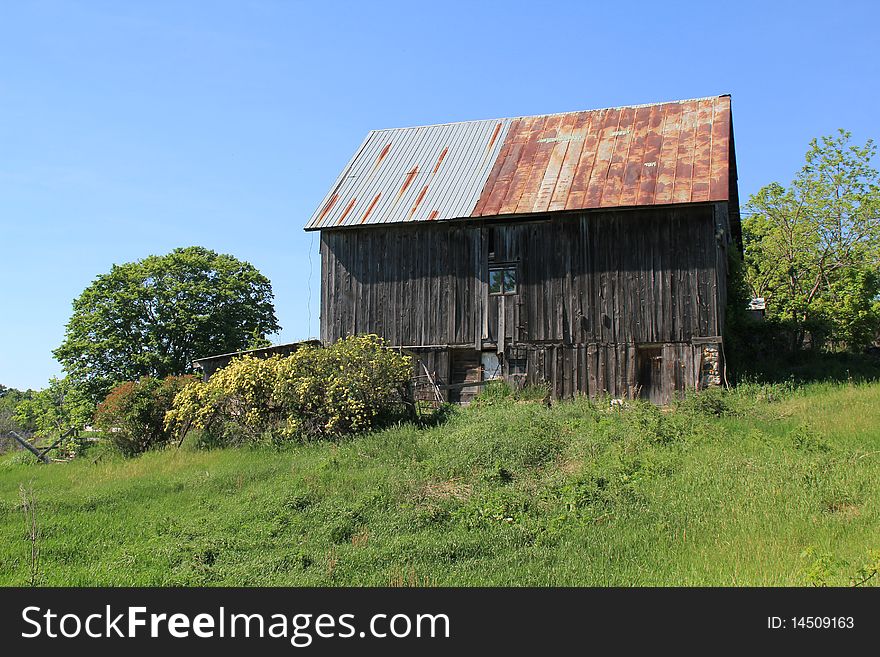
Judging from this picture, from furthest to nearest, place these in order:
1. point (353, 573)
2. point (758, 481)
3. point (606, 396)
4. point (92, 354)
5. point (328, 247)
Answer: point (92, 354)
point (328, 247)
point (606, 396)
point (758, 481)
point (353, 573)

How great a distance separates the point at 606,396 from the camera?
2120 cm

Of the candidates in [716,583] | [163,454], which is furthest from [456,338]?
[716,583]

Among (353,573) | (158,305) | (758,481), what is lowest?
(353,573)

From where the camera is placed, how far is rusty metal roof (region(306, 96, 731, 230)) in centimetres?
2186

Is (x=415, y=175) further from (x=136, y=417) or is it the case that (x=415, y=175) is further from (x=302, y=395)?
(x=136, y=417)

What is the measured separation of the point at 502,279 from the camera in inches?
902

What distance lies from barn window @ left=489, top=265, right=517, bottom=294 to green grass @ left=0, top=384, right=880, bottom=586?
531 centimetres

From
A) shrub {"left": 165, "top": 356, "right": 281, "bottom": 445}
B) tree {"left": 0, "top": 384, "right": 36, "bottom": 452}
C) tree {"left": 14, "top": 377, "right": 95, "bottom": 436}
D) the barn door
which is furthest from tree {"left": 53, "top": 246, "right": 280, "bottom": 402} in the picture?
the barn door

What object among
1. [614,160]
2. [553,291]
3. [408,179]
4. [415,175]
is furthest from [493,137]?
[553,291]

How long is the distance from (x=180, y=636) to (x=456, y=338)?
16202mm

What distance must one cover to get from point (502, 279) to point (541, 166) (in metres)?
3.71

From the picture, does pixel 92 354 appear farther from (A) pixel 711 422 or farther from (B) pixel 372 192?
(A) pixel 711 422

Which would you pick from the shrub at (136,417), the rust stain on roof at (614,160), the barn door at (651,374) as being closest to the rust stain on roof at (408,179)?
the rust stain on roof at (614,160)

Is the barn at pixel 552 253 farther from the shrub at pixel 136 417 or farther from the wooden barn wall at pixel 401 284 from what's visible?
the shrub at pixel 136 417
